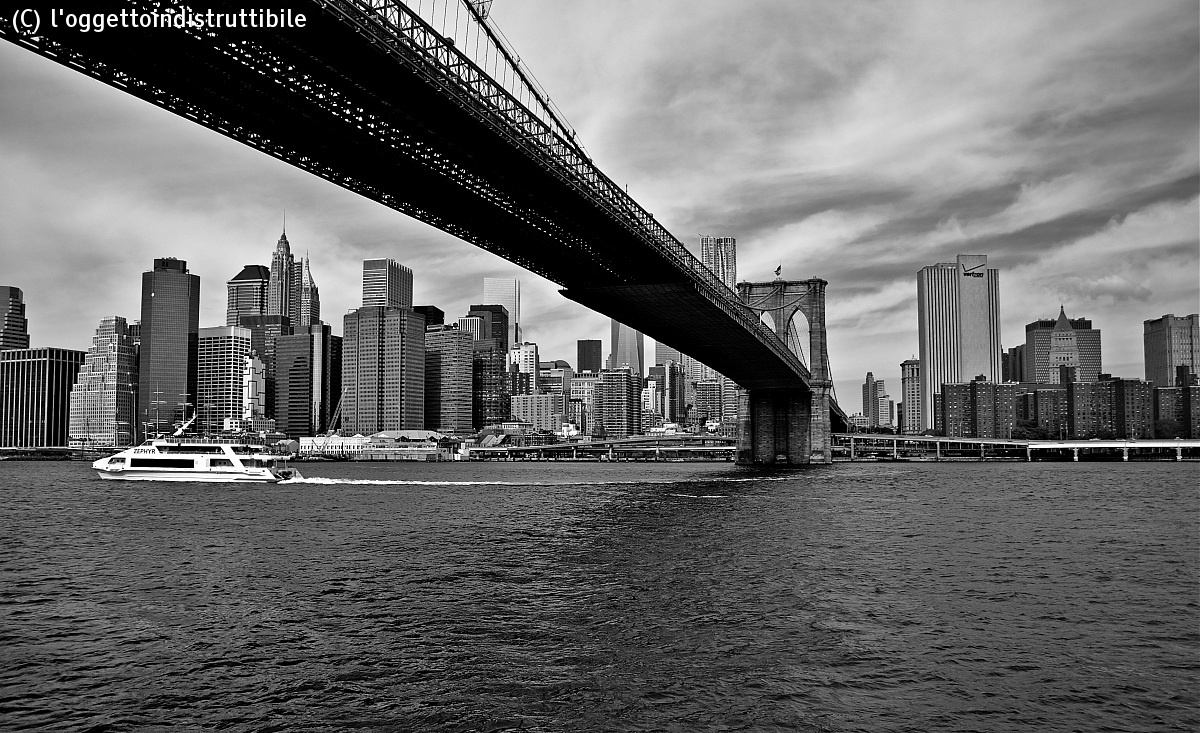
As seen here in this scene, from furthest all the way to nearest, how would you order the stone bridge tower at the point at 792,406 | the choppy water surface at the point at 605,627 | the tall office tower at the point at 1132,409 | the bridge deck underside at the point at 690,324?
the tall office tower at the point at 1132,409 → the stone bridge tower at the point at 792,406 → the bridge deck underside at the point at 690,324 → the choppy water surface at the point at 605,627

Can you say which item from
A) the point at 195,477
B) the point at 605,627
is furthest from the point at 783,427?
the point at 605,627

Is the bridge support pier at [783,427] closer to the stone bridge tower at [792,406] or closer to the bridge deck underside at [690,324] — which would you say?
the stone bridge tower at [792,406]

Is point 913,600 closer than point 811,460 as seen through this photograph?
Yes

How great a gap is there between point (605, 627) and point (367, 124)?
17534mm

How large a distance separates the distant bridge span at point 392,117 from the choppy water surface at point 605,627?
41.5 feet

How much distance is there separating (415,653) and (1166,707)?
11185 millimetres

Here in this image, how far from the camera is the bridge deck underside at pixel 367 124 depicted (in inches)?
839

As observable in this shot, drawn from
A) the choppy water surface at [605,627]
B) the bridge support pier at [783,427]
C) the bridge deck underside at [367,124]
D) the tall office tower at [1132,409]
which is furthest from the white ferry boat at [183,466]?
the tall office tower at [1132,409]

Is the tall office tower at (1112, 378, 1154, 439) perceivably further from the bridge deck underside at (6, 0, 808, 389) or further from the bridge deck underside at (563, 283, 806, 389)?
the bridge deck underside at (6, 0, 808, 389)

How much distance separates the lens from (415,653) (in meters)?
15.0

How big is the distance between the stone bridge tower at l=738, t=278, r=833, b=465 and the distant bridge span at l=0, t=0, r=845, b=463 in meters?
50.1

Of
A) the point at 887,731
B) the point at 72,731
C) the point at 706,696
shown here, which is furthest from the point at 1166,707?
the point at 72,731

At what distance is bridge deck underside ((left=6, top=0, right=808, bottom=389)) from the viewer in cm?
2131

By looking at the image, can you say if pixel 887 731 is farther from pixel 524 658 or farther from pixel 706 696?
pixel 524 658
